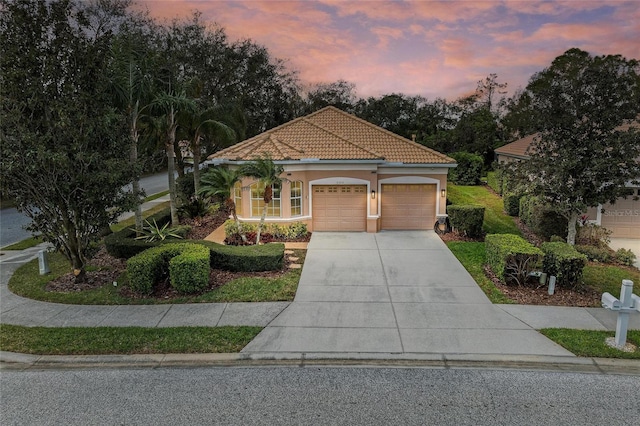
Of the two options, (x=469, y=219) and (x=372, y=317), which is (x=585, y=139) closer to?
(x=469, y=219)

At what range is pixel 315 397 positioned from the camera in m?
6.25

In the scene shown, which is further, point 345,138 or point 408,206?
point 345,138

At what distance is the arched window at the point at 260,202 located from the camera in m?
16.9

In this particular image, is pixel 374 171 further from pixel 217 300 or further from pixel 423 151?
pixel 217 300

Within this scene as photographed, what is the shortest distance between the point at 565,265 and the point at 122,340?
10941mm

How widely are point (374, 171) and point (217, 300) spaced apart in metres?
9.50

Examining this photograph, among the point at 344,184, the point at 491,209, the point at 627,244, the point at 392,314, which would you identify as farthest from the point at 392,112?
the point at 392,314

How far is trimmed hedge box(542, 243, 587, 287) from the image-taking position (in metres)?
10.6

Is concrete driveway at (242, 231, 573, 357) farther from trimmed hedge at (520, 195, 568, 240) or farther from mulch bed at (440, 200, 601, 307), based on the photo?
trimmed hedge at (520, 195, 568, 240)

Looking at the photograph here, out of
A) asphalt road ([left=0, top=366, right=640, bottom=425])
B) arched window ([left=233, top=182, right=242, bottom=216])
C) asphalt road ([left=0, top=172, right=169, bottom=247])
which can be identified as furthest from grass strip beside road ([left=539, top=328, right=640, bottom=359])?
asphalt road ([left=0, top=172, right=169, bottom=247])

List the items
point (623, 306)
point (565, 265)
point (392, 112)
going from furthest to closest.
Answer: point (392, 112), point (565, 265), point (623, 306)

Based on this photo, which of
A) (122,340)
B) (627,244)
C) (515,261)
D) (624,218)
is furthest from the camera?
(624,218)

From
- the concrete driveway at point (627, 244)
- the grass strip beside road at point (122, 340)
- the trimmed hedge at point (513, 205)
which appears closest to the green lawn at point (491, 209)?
the trimmed hedge at point (513, 205)

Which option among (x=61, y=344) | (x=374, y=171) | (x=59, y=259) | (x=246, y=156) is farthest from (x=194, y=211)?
(x=61, y=344)
